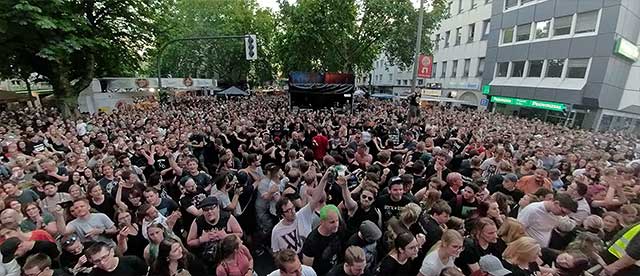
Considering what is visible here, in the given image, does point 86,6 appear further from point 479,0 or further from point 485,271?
point 479,0

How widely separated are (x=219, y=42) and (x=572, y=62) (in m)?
31.8

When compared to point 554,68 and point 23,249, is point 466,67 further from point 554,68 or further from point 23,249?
point 23,249

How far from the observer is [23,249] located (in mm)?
3055

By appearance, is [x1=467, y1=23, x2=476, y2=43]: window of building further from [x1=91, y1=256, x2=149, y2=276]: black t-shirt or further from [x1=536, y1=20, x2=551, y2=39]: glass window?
[x1=91, y1=256, x2=149, y2=276]: black t-shirt

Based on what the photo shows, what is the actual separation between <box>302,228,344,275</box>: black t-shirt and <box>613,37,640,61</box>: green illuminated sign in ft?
67.7

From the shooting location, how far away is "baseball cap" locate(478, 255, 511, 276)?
2867 millimetres

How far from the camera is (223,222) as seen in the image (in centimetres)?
366

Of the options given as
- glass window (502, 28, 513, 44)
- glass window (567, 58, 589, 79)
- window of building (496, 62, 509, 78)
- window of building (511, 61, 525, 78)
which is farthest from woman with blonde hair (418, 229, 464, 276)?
glass window (502, 28, 513, 44)

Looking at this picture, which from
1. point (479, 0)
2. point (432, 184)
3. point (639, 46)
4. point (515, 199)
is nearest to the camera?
point (432, 184)

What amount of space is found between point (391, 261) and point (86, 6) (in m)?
18.5

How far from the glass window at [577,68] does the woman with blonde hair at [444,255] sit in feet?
68.8

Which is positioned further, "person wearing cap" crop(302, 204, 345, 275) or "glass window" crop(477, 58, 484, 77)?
"glass window" crop(477, 58, 484, 77)

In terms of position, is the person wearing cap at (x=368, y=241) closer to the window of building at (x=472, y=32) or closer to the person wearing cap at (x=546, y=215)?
the person wearing cap at (x=546, y=215)

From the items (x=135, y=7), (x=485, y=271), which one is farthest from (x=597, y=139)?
(x=135, y=7)
